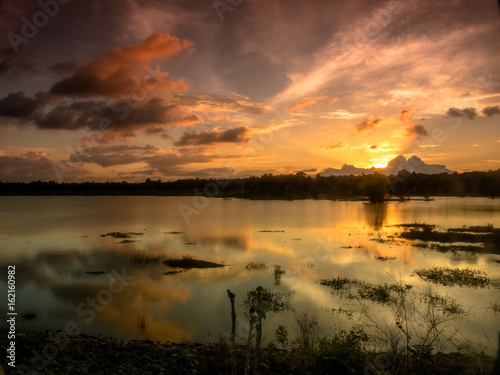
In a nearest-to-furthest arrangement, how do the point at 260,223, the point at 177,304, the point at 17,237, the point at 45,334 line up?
the point at 45,334 → the point at 177,304 → the point at 17,237 → the point at 260,223

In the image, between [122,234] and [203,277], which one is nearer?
[203,277]

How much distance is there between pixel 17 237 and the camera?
38.6 meters

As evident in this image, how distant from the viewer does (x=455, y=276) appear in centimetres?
2034

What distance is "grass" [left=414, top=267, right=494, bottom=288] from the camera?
19031mm

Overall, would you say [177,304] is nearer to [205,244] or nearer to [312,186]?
[205,244]

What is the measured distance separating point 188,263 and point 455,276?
1742 centimetres

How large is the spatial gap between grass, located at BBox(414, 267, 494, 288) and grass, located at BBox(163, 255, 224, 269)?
1356cm

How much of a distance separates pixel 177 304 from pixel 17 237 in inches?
1232

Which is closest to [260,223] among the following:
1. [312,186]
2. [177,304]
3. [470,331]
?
[177,304]

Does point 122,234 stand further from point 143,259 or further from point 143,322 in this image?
point 143,322

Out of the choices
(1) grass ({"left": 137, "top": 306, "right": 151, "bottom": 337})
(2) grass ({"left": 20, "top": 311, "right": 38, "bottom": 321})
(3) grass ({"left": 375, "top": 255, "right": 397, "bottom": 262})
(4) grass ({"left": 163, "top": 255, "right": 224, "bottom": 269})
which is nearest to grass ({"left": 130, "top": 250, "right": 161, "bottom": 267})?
(4) grass ({"left": 163, "top": 255, "right": 224, "bottom": 269})

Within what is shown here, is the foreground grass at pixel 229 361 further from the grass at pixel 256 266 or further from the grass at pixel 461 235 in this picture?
the grass at pixel 461 235

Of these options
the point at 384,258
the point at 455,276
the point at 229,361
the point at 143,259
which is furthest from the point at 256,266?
the point at 229,361

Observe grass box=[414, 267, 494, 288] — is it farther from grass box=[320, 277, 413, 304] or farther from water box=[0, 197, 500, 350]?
grass box=[320, 277, 413, 304]
